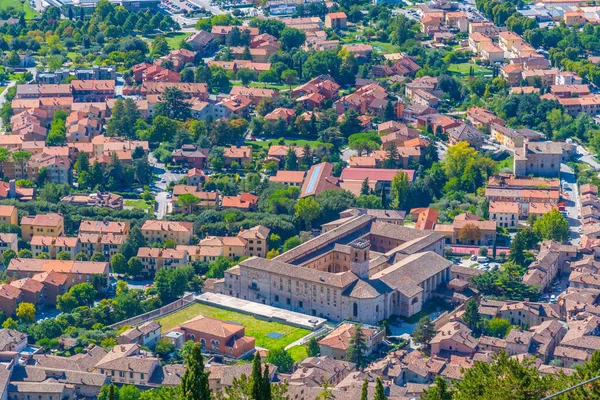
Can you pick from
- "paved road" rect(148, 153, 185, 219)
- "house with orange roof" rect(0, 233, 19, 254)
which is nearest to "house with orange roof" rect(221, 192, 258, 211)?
"paved road" rect(148, 153, 185, 219)

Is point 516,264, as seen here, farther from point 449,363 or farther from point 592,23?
point 592,23

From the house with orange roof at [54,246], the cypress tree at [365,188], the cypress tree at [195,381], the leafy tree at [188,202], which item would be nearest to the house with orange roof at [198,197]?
the leafy tree at [188,202]

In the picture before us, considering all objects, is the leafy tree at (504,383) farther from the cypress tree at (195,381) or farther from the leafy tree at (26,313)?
the leafy tree at (26,313)

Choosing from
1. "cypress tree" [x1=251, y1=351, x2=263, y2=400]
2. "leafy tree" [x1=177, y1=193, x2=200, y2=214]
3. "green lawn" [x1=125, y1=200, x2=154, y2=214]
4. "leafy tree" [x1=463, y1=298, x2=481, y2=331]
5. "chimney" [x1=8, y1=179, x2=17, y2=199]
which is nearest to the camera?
"cypress tree" [x1=251, y1=351, x2=263, y2=400]

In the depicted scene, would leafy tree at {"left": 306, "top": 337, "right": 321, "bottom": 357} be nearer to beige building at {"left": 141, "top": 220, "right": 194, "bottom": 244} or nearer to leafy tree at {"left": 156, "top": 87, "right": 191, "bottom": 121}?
beige building at {"left": 141, "top": 220, "right": 194, "bottom": 244}

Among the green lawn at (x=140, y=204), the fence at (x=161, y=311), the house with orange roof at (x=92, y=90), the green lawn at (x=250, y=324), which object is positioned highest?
the house with orange roof at (x=92, y=90)

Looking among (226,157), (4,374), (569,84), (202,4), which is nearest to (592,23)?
(569,84)

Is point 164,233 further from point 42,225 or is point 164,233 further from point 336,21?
point 336,21
